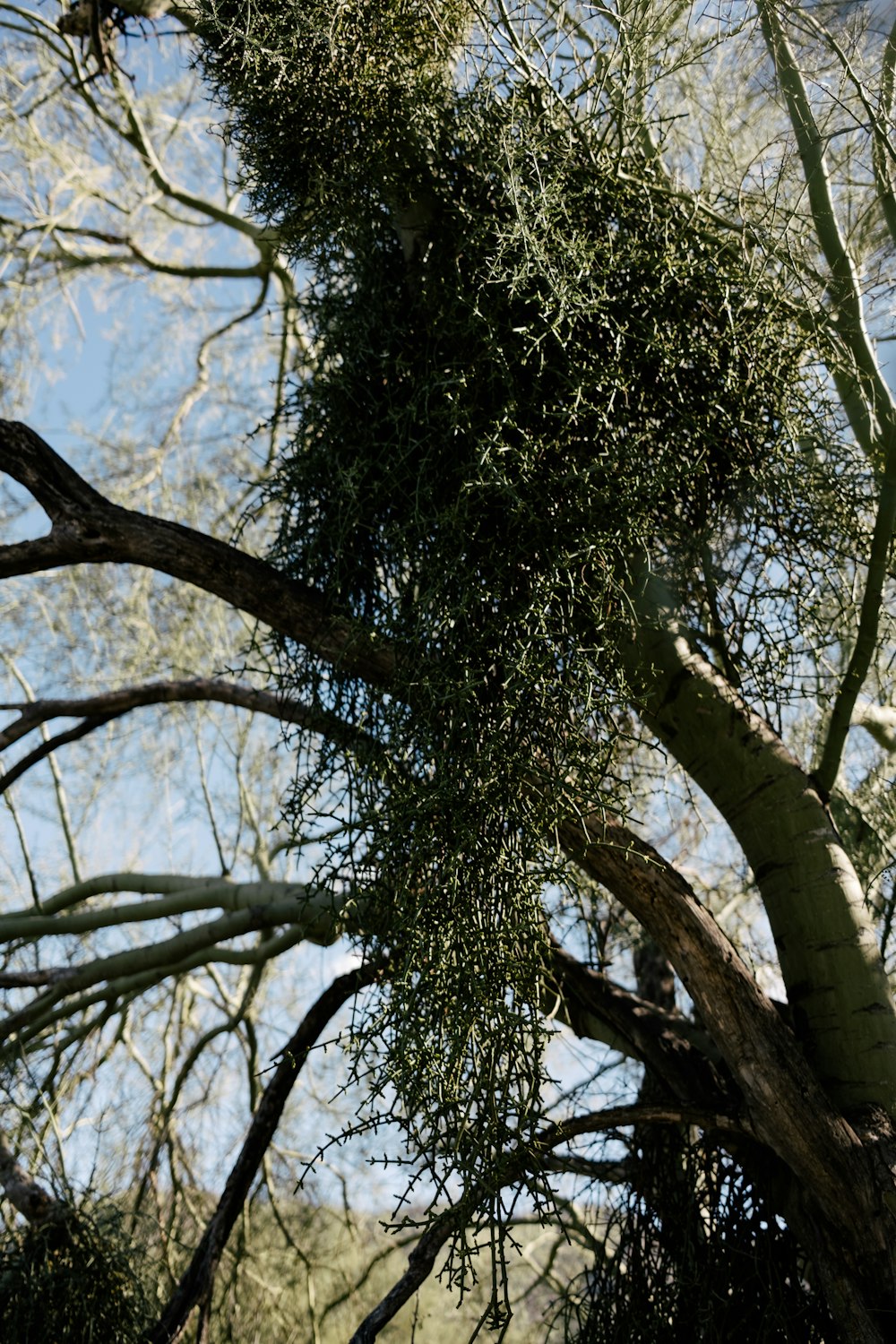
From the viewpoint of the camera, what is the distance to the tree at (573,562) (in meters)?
1.35

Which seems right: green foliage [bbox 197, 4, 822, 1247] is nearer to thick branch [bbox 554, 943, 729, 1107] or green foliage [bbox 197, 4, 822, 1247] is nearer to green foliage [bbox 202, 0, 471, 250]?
green foliage [bbox 202, 0, 471, 250]

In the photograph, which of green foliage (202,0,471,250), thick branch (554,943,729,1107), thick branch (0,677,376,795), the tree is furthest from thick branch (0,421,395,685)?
thick branch (554,943,729,1107)

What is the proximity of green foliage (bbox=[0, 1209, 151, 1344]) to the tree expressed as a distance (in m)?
0.18

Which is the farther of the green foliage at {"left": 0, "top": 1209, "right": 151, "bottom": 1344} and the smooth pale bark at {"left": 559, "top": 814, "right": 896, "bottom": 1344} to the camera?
the green foliage at {"left": 0, "top": 1209, "right": 151, "bottom": 1344}

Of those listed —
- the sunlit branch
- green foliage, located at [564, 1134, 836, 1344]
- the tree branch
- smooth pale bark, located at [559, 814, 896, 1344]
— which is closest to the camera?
smooth pale bark, located at [559, 814, 896, 1344]

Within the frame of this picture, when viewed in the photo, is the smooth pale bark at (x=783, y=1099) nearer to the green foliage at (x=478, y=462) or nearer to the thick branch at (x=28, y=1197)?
the green foliage at (x=478, y=462)

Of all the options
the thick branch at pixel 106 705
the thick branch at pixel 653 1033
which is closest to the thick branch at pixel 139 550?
the thick branch at pixel 106 705

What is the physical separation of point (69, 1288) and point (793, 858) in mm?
1309

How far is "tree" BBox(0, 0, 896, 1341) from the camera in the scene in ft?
4.44

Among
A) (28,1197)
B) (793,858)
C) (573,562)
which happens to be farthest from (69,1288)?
(573,562)

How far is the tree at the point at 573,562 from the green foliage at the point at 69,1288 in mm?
178

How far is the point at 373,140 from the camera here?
1.61 meters

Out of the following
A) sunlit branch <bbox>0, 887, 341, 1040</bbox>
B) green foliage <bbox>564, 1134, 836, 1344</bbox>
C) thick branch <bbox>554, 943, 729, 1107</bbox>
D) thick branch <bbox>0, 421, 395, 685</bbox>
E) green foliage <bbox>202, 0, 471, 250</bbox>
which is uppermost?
green foliage <bbox>202, 0, 471, 250</bbox>

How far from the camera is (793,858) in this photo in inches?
66.8
